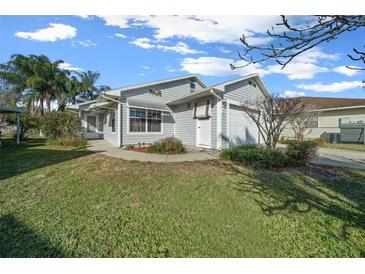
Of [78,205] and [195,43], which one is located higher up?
[195,43]

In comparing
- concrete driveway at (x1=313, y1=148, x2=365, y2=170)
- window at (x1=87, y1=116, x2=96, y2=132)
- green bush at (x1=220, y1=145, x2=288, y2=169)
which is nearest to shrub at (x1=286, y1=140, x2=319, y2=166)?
green bush at (x1=220, y1=145, x2=288, y2=169)

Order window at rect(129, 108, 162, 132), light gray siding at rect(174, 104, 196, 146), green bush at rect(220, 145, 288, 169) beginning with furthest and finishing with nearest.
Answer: light gray siding at rect(174, 104, 196, 146) < window at rect(129, 108, 162, 132) < green bush at rect(220, 145, 288, 169)

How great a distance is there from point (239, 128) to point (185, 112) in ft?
12.8

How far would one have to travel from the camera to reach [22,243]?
2.66 meters

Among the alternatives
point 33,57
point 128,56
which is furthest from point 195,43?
point 33,57

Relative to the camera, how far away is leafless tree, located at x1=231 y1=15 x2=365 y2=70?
1.87 metres

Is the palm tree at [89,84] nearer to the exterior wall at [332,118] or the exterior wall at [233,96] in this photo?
the exterior wall at [233,96]

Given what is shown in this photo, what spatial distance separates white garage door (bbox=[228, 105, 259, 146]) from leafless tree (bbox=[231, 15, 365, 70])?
9.20m

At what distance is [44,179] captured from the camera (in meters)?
5.33

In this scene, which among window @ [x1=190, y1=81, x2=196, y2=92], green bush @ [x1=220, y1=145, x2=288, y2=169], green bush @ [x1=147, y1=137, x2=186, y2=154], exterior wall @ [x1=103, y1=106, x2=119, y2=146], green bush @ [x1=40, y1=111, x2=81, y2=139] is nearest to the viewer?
green bush @ [x1=220, y1=145, x2=288, y2=169]

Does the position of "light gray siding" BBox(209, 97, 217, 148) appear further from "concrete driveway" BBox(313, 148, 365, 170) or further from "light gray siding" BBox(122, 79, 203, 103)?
"concrete driveway" BBox(313, 148, 365, 170)
